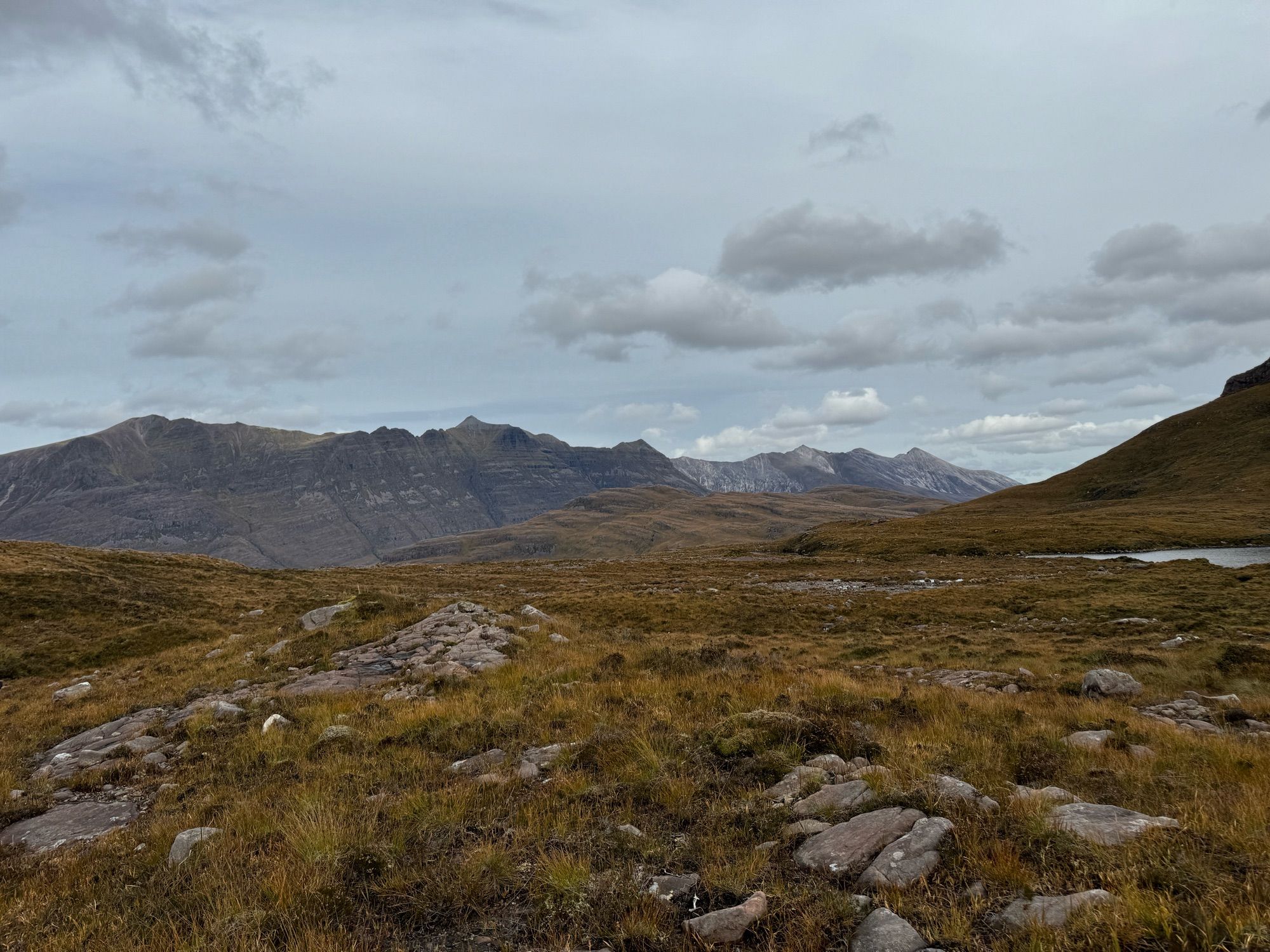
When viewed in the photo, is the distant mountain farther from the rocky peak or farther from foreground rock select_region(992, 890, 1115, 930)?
foreground rock select_region(992, 890, 1115, 930)

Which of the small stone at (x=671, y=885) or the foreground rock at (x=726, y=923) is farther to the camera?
the small stone at (x=671, y=885)

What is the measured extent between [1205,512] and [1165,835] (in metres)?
113

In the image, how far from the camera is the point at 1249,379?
178375mm

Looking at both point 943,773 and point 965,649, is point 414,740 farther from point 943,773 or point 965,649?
point 965,649

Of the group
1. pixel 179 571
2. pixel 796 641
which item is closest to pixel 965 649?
pixel 796 641

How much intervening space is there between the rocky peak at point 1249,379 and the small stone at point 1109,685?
746ft

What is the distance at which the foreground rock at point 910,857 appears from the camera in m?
5.30

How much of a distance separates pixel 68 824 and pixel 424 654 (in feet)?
31.1

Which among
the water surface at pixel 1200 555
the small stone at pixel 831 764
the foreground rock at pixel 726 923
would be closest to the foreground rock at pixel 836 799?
the small stone at pixel 831 764

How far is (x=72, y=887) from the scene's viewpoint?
21.6 feet

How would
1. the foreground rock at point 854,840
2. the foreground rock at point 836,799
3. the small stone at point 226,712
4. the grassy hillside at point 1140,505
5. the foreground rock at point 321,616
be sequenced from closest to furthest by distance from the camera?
the foreground rock at point 854,840 → the foreground rock at point 836,799 → the small stone at point 226,712 → the foreground rock at point 321,616 → the grassy hillside at point 1140,505

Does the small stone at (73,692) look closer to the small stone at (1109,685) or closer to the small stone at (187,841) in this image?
the small stone at (187,841)

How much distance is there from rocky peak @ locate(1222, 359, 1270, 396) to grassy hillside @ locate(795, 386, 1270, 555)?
29618mm

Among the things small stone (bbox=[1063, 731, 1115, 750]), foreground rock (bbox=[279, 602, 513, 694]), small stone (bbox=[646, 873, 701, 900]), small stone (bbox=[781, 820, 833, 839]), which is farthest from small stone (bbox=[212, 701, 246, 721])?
small stone (bbox=[1063, 731, 1115, 750])
